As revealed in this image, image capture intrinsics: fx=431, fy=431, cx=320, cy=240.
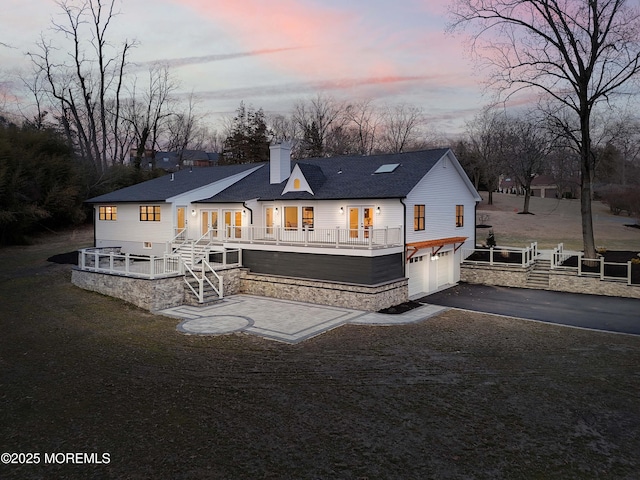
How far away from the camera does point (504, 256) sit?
24641 millimetres

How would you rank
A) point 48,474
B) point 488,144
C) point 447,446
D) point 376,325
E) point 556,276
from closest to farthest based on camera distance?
point 48,474 < point 447,446 < point 376,325 < point 556,276 < point 488,144

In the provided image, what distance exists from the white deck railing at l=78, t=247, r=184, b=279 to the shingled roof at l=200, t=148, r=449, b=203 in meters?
4.91

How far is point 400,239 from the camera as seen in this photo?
1886 cm

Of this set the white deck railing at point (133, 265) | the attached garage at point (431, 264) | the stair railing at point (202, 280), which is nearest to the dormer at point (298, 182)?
the stair railing at point (202, 280)

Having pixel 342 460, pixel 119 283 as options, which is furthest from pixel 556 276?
pixel 119 283

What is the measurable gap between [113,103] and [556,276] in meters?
45.8

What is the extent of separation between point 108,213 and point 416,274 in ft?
60.9

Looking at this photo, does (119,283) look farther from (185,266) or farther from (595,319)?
(595,319)

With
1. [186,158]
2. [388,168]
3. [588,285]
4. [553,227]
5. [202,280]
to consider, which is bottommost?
[588,285]

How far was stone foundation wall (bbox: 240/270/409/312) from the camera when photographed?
17234 millimetres

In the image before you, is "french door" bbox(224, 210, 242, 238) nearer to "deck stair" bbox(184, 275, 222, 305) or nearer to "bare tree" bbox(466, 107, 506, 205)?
"deck stair" bbox(184, 275, 222, 305)

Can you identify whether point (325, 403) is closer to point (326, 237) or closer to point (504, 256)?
point (326, 237)

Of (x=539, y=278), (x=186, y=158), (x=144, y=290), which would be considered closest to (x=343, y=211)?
(x=144, y=290)

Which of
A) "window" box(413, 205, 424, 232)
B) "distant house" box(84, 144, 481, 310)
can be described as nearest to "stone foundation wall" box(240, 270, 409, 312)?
"distant house" box(84, 144, 481, 310)
